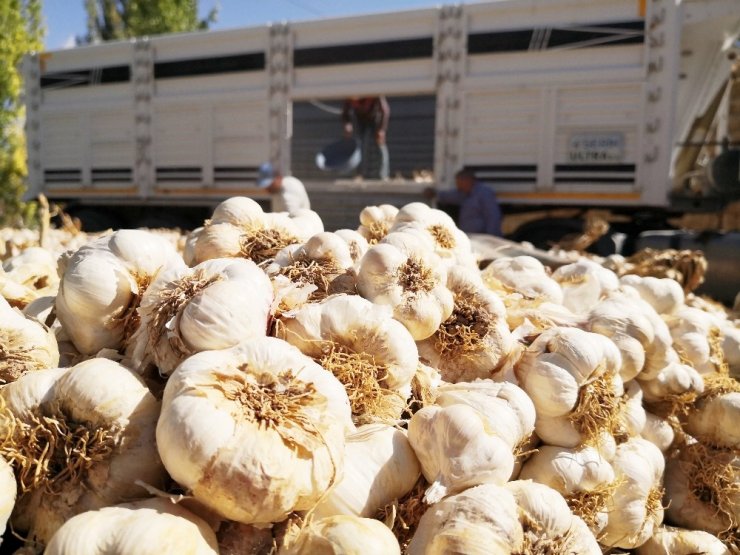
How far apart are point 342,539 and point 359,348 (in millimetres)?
505

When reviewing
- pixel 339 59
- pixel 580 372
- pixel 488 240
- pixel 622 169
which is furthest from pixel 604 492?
pixel 339 59

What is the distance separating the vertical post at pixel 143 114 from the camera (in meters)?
9.36

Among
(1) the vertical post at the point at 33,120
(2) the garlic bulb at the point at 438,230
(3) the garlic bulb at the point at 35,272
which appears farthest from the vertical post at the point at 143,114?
(2) the garlic bulb at the point at 438,230

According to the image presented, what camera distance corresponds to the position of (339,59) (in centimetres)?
795

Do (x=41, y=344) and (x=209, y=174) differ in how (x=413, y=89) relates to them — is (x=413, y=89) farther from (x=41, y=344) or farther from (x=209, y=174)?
(x=41, y=344)

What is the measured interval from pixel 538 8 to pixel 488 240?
145 inches

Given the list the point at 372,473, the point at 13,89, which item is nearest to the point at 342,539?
the point at 372,473

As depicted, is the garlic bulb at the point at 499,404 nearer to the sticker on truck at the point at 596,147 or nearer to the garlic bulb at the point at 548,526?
the garlic bulb at the point at 548,526

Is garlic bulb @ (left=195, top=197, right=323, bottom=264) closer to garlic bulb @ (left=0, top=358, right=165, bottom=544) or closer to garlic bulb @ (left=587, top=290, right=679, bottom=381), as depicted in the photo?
garlic bulb @ (left=0, top=358, right=165, bottom=544)

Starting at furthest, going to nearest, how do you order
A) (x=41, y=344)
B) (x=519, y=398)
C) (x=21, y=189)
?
(x=21, y=189)
(x=519, y=398)
(x=41, y=344)

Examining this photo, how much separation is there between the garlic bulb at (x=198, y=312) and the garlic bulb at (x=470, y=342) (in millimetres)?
580

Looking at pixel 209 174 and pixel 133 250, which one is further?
pixel 209 174

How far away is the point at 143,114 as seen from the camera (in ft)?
31.3

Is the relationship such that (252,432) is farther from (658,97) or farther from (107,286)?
(658,97)
